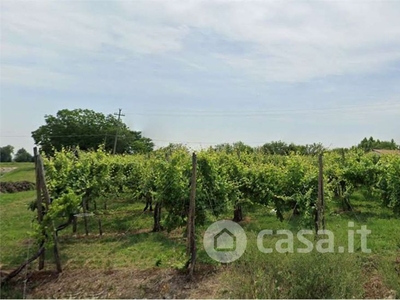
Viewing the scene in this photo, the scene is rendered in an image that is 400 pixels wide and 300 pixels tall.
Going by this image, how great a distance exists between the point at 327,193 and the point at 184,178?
10.8 feet

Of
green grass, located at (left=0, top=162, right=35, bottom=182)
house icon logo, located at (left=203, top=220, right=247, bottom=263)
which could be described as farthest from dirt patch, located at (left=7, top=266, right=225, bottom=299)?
green grass, located at (left=0, top=162, right=35, bottom=182)

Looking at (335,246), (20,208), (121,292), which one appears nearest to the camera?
(121,292)

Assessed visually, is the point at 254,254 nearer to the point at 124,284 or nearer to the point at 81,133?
the point at 124,284

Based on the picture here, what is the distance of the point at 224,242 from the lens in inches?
253

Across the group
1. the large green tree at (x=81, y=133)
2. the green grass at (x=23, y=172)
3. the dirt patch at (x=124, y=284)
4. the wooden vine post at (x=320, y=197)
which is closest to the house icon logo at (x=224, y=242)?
the dirt patch at (x=124, y=284)

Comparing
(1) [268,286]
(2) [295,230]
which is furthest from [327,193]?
(1) [268,286]

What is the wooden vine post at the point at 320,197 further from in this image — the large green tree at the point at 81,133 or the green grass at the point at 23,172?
the large green tree at the point at 81,133

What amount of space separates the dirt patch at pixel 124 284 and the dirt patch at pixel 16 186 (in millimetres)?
13436

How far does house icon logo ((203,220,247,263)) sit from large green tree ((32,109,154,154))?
38361 mm

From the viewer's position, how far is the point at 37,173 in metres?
5.30

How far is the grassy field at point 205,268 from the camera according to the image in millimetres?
4008

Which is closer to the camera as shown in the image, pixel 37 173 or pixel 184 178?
pixel 37 173

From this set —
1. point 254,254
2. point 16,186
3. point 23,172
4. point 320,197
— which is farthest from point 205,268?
point 23,172

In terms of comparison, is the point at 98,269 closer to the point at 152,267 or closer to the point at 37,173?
the point at 152,267
